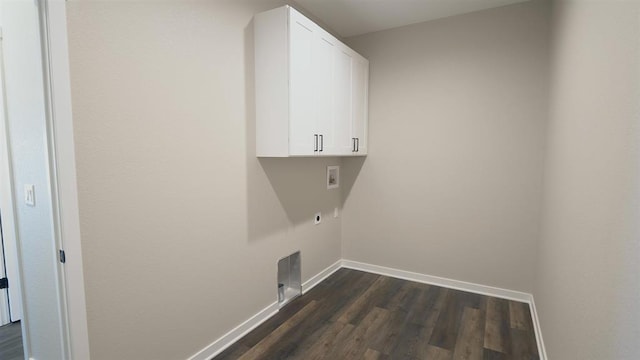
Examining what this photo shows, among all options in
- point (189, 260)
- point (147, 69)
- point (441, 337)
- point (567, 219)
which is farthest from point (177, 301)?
point (567, 219)

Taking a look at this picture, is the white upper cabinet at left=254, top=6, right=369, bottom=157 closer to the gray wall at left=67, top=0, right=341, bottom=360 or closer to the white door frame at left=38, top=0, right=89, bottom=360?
the gray wall at left=67, top=0, right=341, bottom=360

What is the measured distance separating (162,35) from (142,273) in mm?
1307

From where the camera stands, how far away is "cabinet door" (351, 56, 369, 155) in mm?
3248

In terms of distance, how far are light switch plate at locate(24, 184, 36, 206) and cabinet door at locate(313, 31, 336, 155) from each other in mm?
1835

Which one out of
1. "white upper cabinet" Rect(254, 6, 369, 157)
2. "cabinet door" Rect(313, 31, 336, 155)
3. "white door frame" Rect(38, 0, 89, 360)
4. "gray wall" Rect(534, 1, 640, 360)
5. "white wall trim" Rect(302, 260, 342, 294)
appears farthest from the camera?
"white wall trim" Rect(302, 260, 342, 294)

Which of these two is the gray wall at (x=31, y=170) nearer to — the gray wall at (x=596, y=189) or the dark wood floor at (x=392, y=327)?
the dark wood floor at (x=392, y=327)

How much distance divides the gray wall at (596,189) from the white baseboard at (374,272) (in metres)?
0.88

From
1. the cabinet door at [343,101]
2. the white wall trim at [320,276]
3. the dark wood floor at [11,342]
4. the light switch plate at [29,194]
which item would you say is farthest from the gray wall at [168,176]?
the dark wood floor at [11,342]

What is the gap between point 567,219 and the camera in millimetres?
1725

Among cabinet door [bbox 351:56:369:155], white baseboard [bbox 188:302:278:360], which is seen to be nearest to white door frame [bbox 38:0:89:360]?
white baseboard [bbox 188:302:278:360]

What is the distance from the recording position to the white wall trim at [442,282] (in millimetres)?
3027

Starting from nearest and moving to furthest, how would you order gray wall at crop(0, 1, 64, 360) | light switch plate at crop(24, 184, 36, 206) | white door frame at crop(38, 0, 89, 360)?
1. white door frame at crop(38, 0, 89, 360)
2. gray wall at crop(0, 1, 64, 360)
3. light switch plate at crop(24, 184, 36, 206)

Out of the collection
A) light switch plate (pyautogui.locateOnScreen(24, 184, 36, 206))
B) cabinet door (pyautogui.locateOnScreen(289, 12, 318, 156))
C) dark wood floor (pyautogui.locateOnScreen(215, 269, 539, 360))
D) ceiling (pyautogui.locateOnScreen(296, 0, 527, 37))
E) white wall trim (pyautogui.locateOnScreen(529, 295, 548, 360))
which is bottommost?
dark wood floor (pyautogui.locateOnScreen(215, 269, 539, 360))

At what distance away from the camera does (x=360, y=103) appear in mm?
3371
